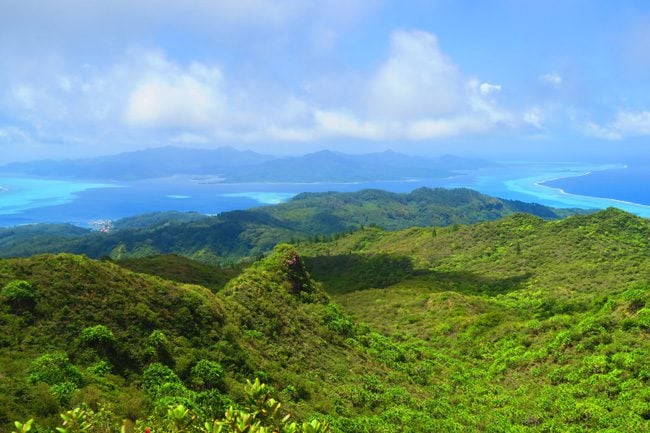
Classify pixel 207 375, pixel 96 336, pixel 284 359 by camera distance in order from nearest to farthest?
Result: pixel 96 336 → pixel 207 375 → pixel 284 359

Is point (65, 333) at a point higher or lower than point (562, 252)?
higher

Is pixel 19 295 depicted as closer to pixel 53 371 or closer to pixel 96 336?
pixel 96 336

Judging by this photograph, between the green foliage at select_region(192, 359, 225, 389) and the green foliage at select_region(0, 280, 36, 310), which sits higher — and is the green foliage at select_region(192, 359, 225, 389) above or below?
below

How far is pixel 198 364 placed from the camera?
2045 cm

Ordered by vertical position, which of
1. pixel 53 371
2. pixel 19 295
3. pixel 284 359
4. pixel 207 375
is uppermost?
pixel 19 295

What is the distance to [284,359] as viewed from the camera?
27.8 m

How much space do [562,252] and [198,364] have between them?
3929 inches

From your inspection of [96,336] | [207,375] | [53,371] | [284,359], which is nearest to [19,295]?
[96,336]

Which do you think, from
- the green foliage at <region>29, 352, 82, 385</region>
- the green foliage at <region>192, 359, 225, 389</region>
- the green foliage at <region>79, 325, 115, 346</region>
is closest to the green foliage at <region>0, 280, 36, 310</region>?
the green foliage at <region>79, 325, 115, 346</region>

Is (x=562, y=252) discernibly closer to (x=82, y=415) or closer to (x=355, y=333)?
(x=355, y=333)

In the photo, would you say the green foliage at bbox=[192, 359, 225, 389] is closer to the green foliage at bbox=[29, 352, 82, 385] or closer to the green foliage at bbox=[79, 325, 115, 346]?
the green foliage at bbox=[79, 325, 115, 346]

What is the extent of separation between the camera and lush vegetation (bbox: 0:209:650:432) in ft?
50.8

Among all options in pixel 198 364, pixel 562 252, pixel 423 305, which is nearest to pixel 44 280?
pixel 198 364

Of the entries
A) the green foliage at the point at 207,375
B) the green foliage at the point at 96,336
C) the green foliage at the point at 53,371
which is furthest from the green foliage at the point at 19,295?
the green foliage at the point at 207,375
